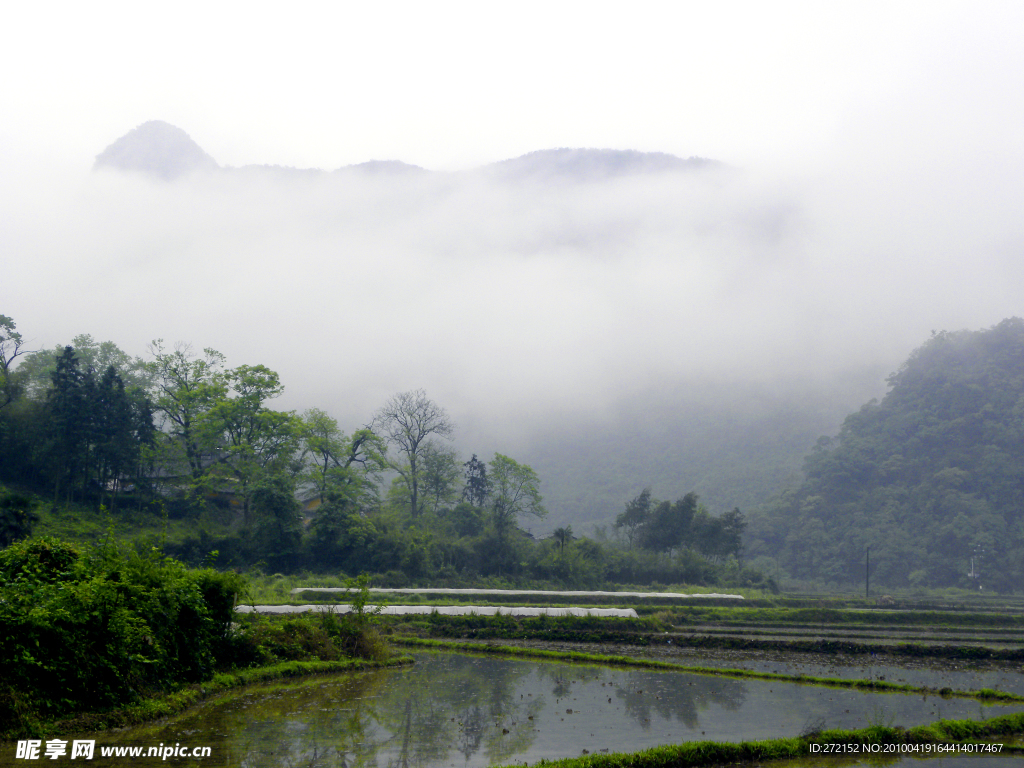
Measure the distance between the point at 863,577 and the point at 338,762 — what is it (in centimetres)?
7569

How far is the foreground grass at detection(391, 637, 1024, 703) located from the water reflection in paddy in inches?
27.0

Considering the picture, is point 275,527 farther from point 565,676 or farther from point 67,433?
point 565,676

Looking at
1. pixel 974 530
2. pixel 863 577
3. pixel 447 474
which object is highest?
pixel 447 474

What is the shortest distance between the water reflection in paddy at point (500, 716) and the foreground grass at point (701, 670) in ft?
2.25

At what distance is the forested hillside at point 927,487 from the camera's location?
235 ft

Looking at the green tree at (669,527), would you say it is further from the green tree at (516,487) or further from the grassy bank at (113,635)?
the grassy bank at (113,635)

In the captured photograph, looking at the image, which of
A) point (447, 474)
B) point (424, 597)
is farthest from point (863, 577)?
point (424, 597)

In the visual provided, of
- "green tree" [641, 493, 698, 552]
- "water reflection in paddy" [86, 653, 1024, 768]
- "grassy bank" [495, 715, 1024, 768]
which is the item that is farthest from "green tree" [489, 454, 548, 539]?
"grassy bank" [495, 715, 1024, 768]

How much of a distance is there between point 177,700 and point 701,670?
48.7 feet

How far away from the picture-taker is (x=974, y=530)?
7156cm

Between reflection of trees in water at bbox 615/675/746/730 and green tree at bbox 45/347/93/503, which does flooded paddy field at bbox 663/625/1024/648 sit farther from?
green tree at bbox 45/347/93/503

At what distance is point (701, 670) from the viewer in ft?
66.7

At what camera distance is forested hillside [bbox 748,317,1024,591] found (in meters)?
71.7

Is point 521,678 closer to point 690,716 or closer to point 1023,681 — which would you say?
point 690,716
